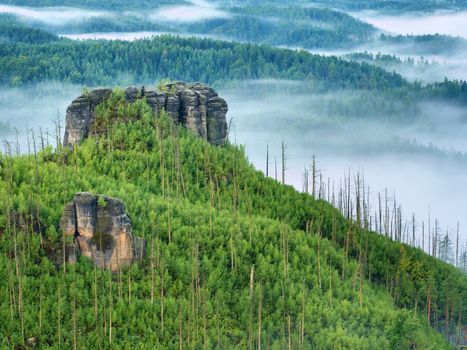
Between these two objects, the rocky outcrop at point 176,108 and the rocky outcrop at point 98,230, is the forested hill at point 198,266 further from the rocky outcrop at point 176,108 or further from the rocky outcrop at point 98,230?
the rocky outcrop at point 176,108

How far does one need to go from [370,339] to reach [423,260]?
35778mm

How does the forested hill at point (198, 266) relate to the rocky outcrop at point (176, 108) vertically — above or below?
below

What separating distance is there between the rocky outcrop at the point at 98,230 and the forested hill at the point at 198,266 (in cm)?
126

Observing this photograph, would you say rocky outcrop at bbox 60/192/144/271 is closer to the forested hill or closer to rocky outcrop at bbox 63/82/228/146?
the forested hill

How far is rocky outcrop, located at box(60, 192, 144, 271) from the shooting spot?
120062mm

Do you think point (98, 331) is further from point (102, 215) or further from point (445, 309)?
point (445, 309)

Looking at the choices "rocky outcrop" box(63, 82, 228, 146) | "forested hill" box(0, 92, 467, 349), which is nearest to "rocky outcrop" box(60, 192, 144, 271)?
"forested hill" box(0, 92, 467, 349)

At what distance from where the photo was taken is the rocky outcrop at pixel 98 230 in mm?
120062

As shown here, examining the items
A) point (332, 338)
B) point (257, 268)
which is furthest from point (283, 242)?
point (332, 338)

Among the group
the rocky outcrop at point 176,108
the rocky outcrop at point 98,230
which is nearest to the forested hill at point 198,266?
the rocky outcrop at point 98,230

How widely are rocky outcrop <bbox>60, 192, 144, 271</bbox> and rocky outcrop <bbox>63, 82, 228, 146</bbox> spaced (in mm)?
28549

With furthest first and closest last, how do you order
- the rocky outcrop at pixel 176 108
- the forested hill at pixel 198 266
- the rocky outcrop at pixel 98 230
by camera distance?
the rocky outcrop at pixel 176 108, the rocky outcrop at pixel 98 230, the forested hill at pixel 198 266

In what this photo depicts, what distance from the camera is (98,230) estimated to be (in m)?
121

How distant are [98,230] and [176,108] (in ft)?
125
